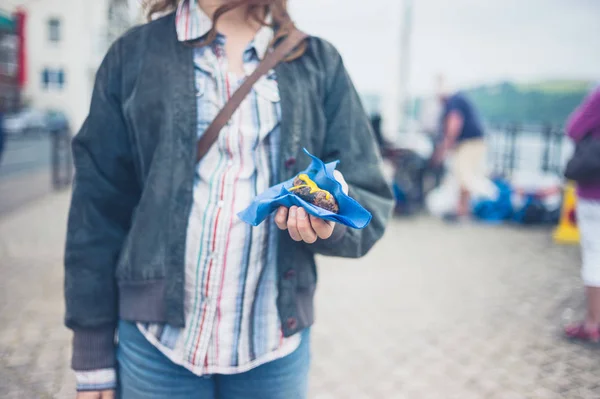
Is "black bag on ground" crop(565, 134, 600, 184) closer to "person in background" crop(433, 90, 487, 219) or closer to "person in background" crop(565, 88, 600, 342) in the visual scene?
"person in background" crop(565, 88, 600, 342)

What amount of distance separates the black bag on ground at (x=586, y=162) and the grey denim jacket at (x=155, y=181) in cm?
240

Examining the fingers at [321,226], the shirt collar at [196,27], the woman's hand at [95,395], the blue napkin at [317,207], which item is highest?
the shirt collar at [196,27]

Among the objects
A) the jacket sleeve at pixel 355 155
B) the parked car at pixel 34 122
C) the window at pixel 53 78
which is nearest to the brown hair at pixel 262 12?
the jacket sleeve at pixel 355 155

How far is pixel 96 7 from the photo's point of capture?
11531mm

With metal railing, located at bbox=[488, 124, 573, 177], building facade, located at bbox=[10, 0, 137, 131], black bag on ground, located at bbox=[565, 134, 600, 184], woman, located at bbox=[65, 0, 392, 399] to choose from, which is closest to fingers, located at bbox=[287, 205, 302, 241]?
woman, located at bbox=[65, 0, 392, 399]

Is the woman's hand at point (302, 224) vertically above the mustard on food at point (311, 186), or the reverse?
the mustard on food at point (311, 186)

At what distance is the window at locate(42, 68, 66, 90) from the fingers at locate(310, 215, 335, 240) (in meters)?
18.3

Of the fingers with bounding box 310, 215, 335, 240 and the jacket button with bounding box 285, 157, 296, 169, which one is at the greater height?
the jacket button with bounding box 285, 157, 296, 169

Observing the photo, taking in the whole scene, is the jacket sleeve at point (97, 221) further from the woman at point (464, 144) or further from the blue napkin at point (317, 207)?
the woman at point (464, 144)

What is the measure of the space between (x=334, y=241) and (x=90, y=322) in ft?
2.22

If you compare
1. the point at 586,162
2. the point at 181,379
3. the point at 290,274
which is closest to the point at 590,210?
the point at 586,162

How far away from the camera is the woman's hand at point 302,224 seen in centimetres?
110

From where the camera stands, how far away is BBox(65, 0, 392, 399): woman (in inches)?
51.4

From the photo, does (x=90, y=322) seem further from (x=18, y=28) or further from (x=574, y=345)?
(x=18, y=28)
